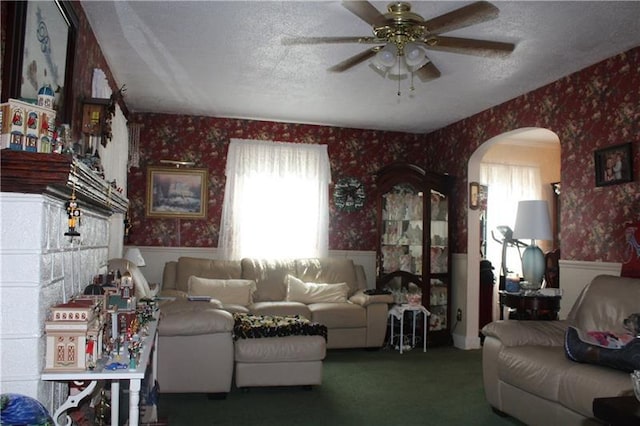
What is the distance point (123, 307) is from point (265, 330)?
157 cm

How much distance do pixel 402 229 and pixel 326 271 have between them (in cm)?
105

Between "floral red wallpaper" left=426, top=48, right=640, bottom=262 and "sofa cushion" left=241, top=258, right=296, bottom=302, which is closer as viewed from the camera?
"floral red wallpaper" left=426, top=48, right=640, bottom=262

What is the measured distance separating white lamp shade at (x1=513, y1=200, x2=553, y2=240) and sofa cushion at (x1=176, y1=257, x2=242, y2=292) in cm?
301

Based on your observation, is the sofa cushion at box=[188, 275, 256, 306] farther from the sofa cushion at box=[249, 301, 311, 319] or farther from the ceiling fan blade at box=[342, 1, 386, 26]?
the ceiling fan blade at box=[342, 1, 386, 26]

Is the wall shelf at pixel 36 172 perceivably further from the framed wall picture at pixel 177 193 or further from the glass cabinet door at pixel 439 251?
the glass cabinet door at pixel 439 251

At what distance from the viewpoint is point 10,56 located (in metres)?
2.08

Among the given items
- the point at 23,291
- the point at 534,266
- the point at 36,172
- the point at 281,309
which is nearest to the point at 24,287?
the point at 23,291

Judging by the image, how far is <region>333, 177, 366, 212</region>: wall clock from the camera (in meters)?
6.64

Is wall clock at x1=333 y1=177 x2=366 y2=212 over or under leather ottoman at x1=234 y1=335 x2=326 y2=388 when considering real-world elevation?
over

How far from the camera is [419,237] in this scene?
6156mm

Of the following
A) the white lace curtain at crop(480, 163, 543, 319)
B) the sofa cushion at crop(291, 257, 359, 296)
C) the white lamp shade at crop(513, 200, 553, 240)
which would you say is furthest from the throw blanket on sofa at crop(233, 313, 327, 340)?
the white lace curtain at crop(480, 163, 543, 319)

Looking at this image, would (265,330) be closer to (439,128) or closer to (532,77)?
(532,77)

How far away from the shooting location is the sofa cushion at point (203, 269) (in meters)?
5.65

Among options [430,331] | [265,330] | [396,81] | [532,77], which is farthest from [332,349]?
[532,77]
